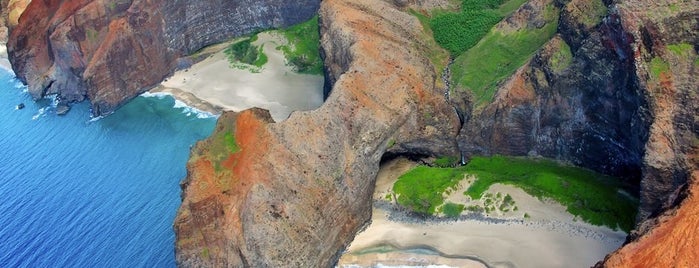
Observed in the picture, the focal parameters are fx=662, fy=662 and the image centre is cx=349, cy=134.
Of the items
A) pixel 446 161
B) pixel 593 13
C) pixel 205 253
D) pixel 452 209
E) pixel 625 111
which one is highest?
pixel 593 13

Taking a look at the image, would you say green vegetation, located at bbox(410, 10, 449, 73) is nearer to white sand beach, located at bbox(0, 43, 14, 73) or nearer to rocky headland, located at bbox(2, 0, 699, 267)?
rocky headland, located at bbox(2, 0, 699, 267)

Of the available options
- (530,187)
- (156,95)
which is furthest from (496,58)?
(156,95)

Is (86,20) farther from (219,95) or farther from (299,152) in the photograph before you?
(299,152)

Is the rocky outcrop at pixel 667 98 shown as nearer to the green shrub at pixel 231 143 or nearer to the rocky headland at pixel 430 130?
the rocky headland at pixel 430 130

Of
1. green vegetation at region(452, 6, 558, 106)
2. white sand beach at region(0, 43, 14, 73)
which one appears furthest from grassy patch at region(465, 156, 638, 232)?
white sand beach at region(0, 43, 14, 73)

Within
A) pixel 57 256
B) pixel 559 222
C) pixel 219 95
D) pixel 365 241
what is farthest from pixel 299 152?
pixel 219 95

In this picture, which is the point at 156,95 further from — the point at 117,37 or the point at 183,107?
the point at 117,37
